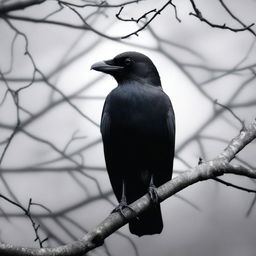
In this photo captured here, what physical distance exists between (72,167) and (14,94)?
1.74 ft

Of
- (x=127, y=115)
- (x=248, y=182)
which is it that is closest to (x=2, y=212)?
(x=127, y=115)

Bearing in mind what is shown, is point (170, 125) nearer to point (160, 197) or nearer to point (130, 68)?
point (130, 68)

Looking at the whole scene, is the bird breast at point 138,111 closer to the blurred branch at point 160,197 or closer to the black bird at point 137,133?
the black bird at point 137,133

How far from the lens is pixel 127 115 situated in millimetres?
2572

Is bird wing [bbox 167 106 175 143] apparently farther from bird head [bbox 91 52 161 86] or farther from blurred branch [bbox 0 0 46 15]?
blurred branch [bbox 0 0 46 15]

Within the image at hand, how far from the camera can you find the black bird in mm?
2568

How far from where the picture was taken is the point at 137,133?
8.38 ft

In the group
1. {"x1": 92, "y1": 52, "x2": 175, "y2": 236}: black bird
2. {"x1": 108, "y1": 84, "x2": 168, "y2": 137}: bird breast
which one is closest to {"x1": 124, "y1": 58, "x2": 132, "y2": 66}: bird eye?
{"x1": 92, "y1": 52, "x2": 175, "y2": 236}: black bird

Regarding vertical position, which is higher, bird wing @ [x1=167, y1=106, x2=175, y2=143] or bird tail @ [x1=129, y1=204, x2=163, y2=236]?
bird wing @ [x1=167, y1=106, x2=175, y2=143]

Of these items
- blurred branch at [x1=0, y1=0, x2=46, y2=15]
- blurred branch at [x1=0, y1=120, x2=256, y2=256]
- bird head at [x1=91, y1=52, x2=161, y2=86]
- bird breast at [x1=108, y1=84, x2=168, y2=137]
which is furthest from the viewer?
blurred branch at [x1=0, y1=0, x2=46, y2=15]

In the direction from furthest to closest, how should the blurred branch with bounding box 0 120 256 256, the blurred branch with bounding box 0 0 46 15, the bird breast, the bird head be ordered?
the blurred branch with bounding box 0 0 46 15
the bird head
the bird breast
the blurred branch with bounding box 0 120 256 256

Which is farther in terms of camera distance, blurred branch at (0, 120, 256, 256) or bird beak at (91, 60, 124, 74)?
bird beak at (91, 60, 124, 74)

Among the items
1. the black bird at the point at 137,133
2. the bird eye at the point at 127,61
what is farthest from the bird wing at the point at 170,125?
the bird eye at the point at 127,61

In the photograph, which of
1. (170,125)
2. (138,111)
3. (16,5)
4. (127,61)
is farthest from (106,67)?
(16,5)
